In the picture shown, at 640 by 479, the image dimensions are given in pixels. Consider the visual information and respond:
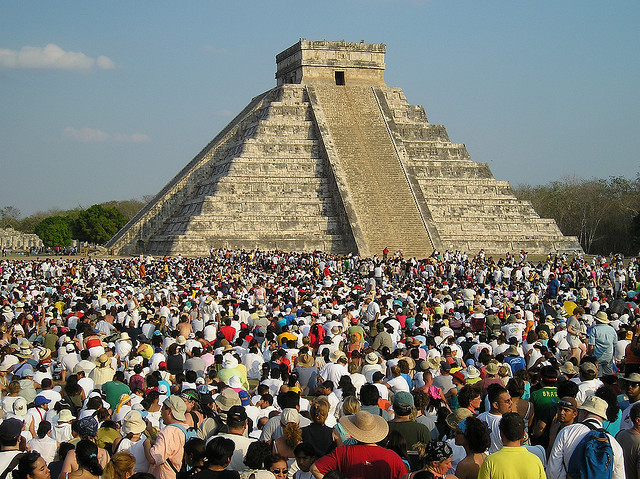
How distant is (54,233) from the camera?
80188 mm

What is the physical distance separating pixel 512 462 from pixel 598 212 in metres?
62.0

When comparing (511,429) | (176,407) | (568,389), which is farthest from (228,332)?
(511,429)

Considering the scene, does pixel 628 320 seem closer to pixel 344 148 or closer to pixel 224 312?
pixel 224 312

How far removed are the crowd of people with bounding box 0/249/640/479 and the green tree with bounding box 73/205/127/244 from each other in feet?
192

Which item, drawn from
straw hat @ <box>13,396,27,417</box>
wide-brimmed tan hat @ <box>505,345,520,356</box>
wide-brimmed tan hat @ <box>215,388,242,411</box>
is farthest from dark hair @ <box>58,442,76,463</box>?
wide-brimmed tan hat @ <box>505,345,520,356</box>

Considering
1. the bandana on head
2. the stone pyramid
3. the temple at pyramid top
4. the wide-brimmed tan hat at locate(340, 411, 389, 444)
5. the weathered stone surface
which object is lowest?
the weathered stone surface

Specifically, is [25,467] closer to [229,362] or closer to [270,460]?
[270,460]

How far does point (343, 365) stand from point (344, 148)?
116ft

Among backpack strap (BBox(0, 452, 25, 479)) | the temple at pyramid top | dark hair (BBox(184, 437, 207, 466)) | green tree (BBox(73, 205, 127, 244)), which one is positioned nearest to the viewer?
dark hair (BBox(184, 437, 207, 466))

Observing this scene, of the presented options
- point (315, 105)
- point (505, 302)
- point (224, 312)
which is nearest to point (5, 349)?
point (224, 312)

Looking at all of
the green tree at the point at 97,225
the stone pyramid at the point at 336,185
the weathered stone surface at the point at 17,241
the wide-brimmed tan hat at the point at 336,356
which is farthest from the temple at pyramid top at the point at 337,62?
the wide-brimmed tan hat at the point at 336,356

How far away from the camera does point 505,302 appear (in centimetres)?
1883

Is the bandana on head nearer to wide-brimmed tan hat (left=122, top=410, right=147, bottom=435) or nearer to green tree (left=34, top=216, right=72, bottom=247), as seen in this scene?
wide-brimmed tan hat (left=122, top=410, right=147, bottom=435)

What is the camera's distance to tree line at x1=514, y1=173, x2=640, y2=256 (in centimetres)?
6216
